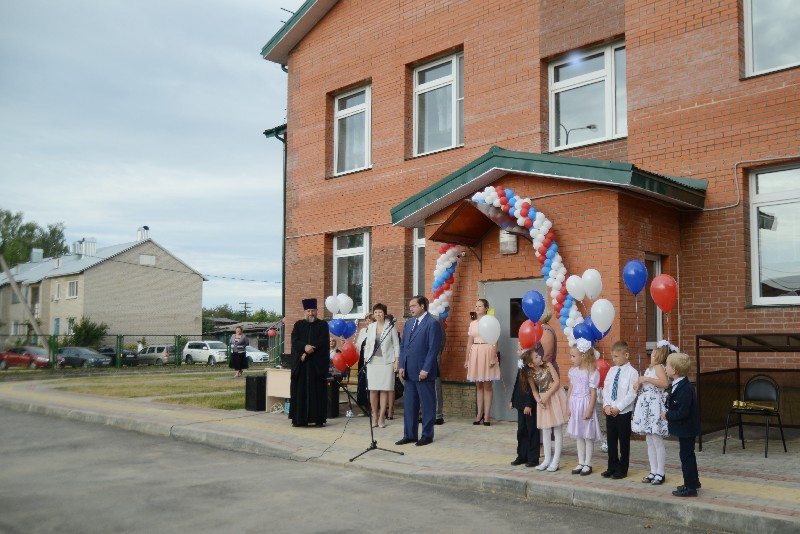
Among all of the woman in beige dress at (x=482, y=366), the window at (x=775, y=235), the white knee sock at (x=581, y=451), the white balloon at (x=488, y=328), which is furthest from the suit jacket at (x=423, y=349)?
the window at (x=775, y=235)

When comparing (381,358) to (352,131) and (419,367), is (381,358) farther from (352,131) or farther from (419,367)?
(352,131)

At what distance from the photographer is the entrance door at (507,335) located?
1213cm

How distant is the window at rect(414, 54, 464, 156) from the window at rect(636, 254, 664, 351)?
5.32 m

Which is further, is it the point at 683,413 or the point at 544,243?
the point at 544,243

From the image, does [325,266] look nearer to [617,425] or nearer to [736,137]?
[736,137]

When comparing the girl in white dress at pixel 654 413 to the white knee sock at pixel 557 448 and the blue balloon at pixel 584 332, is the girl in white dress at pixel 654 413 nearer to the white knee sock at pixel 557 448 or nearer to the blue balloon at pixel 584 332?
the white knee sock at pixel 557 448

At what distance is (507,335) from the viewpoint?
484 inches

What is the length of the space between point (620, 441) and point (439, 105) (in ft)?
32.9

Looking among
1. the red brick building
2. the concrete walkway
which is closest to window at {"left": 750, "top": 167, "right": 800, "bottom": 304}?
the red brick building

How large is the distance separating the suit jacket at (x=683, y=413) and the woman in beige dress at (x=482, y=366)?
15.0 feet

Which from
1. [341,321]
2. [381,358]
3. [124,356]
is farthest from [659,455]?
[124,356]

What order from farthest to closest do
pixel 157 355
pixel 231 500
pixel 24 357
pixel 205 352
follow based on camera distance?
pixel 205 352 → pixel 157 355 → pixel 24 357 → pixel 231 500

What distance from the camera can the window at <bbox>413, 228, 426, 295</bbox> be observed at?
625 inches

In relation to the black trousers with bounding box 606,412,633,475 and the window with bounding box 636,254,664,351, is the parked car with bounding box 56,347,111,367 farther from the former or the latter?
the black trousers with bounding box 606,412,633,475
